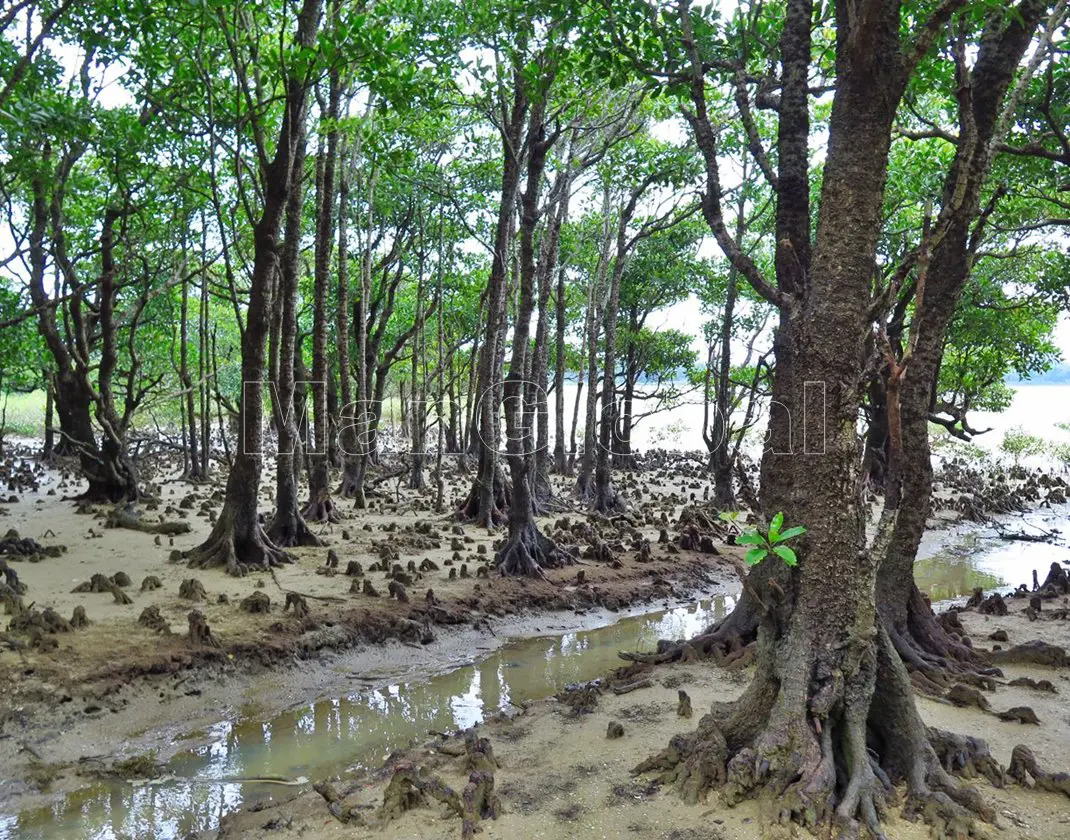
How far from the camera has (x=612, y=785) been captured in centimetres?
420

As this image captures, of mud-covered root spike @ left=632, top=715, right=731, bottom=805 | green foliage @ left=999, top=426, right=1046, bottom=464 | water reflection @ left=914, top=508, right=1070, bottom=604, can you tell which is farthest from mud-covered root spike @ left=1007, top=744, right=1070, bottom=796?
green foliage @ left=999, top=426, right=1046, bottom=464

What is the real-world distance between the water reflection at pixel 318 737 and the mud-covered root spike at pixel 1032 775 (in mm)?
3624

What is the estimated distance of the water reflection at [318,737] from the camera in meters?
4.50

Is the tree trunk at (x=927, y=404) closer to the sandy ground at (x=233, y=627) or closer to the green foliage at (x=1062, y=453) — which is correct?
the sandy ground at (x=233, y=627)

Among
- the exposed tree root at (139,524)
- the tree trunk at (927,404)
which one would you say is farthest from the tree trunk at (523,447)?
the exposed tree root at (139,524)

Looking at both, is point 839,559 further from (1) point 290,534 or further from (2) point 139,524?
(2) point 139,524

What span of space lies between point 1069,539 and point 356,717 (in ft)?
45.6

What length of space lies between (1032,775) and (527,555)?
20.4 feet

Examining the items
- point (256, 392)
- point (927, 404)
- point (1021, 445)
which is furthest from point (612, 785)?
point (1021, 445)

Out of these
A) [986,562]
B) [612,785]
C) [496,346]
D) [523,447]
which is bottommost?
[986,562]

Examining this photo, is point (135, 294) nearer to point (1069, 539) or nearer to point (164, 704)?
point (164, 704)

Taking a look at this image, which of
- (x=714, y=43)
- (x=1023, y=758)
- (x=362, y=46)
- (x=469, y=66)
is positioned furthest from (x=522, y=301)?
(x=1023, y=758)

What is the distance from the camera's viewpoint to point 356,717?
6.19 m

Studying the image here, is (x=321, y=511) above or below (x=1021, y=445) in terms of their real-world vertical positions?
below
